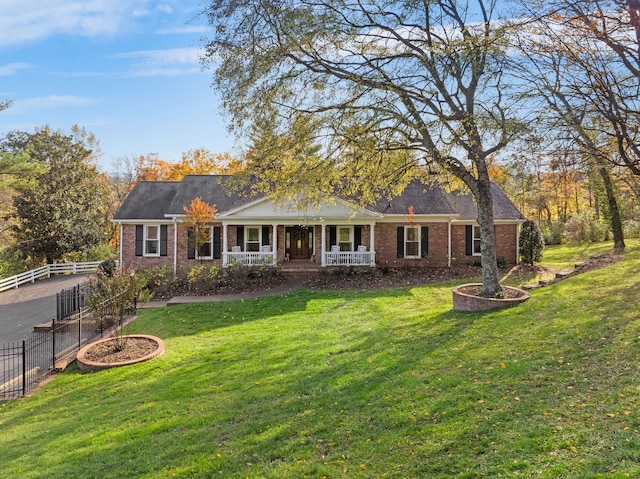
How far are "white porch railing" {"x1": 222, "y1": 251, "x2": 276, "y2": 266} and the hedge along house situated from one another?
0.05 meters

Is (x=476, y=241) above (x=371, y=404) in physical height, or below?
above

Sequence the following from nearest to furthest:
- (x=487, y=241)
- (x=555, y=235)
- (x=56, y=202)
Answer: (x=487, y=241) → (x=56, y=202) → (x=555, y=235)

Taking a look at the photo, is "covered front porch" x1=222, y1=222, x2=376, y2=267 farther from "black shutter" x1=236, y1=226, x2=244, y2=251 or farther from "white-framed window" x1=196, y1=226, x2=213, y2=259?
"white-framed window" x1=196, y1=226, x2=213, y2=259

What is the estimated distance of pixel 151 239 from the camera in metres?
20.2

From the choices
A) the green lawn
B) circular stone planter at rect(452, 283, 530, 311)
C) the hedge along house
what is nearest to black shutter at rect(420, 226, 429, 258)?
the hedge along house

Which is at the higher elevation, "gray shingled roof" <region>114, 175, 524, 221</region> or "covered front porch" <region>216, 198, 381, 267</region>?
"gray shingled roof" <region>114, 175, 524, 221</region>

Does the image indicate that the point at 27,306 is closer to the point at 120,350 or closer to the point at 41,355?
the point at 41,355

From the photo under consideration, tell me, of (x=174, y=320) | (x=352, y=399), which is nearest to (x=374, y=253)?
(x=174, y=320)

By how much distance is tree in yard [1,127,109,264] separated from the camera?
2558cm

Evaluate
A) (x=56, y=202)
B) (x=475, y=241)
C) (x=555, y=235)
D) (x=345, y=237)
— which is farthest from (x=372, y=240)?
(x=56, y=202)

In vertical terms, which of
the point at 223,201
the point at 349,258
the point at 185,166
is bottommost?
the point at 349,258

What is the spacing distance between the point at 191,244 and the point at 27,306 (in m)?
7.44

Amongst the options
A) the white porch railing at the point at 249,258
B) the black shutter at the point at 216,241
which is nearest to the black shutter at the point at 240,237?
the black shutter at the point at 216,241

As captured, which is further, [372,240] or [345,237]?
[345,237]
